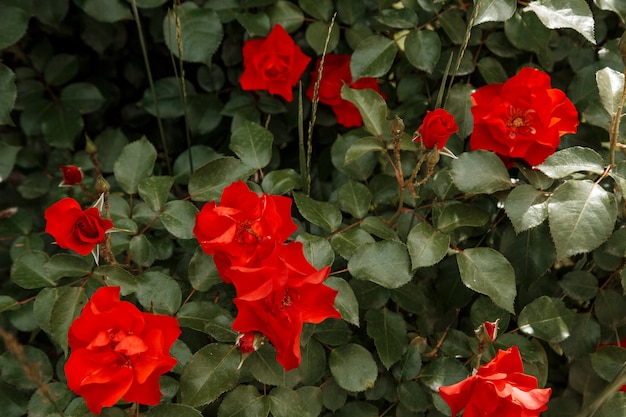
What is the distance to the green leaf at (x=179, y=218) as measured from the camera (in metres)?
1.15

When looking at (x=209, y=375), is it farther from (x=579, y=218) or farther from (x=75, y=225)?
(x=579, y=218)

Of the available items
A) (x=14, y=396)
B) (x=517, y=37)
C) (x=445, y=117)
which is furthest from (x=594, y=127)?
(x=14, y=396)

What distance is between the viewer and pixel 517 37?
1342 mm

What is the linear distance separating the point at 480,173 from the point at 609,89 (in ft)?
0.82

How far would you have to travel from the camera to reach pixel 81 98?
1.63 m

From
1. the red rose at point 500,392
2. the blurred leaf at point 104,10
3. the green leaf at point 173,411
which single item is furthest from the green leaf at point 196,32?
the red rose at point 500,392

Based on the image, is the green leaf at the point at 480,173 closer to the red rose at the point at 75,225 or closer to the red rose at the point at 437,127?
the red rose at the point at 437,127

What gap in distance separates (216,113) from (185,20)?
0.24 metres

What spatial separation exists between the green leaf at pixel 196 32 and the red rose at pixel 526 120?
0.57m

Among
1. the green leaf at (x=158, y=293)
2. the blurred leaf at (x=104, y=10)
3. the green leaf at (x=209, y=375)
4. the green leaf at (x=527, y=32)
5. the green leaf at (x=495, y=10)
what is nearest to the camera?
the green leaf at (x=209, y=375)

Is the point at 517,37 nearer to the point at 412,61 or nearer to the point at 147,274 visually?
the point at 412,61

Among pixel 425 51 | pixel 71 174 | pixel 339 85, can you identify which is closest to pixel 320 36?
pixel 339 85

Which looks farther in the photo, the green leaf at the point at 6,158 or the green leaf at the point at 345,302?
the green leaf at the point at 6,158

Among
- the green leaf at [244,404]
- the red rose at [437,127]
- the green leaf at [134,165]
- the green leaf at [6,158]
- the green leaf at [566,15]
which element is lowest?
the green leaf at [244,404]
